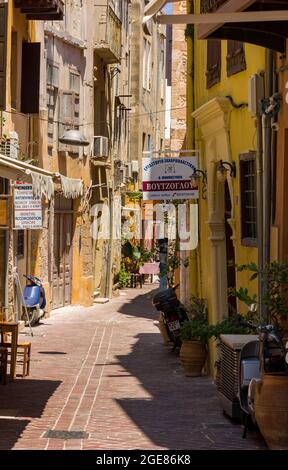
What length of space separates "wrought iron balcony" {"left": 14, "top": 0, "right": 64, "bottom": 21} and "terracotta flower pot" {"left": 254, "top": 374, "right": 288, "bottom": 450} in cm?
1528

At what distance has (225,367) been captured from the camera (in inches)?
492

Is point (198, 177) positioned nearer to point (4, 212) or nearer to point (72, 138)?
point (4, 212)

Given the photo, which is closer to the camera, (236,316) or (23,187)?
(236,316)

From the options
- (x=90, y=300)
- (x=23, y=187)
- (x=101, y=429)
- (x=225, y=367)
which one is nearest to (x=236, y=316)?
(x=225, y=367)

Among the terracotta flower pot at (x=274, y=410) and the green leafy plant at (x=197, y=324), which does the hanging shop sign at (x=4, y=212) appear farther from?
the terracotta flower pot at (x=274, y=410)

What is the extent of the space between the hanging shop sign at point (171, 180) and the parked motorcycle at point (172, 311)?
2250mm

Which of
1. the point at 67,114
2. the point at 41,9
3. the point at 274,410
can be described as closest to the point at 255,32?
the point at 274,410

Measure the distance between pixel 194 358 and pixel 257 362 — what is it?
18.4ft

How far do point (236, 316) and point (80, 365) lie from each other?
17.0 ft

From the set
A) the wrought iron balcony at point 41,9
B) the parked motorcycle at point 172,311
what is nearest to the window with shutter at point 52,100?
the wrought iron balcony at point 41,9

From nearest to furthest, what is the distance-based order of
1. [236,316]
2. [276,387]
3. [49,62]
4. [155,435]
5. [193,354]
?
[276,387] → [155,435] → [236,316] → [193,354] → [49,62]

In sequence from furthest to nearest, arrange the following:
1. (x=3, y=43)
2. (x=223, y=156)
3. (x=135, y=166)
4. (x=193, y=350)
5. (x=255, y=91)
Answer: (x=135, y=166), (x=3, y=43), (x=193, y=350), (x=223, y=156), (x=255, y=91)

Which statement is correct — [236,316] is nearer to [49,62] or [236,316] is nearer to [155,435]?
[155,435]

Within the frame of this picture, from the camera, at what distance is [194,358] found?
16781 millimetres
